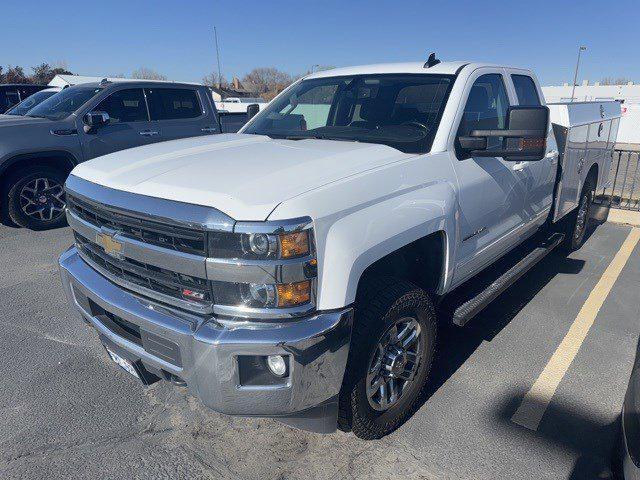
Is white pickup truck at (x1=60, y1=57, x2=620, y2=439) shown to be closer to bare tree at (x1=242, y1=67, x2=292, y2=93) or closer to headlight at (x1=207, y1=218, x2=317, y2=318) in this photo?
headlight at (x1=207, y1=218, x2=317, y2=318)

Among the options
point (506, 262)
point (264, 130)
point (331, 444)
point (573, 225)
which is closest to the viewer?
point (331, 444)

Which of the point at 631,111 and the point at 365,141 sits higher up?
the point at 365,141

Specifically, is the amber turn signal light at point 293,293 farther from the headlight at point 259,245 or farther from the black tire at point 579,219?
the black tire at point 579,219

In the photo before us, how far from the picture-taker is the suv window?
7293 millimetres

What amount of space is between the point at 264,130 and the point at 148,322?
2.08 m

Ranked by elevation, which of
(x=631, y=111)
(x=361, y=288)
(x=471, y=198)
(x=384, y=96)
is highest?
(x=384, y=96)

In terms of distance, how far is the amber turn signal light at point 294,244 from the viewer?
193 centimetres

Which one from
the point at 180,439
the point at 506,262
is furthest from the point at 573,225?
the point at 180,439

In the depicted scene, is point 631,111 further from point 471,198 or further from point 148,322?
point 148,322

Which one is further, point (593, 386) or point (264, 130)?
point (264, 130)

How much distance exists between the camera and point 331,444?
262 cm

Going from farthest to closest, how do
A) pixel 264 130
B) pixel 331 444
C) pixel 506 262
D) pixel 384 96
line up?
pixel 506 262, pixel 264 130, pixel 384 96, pixel 331 444

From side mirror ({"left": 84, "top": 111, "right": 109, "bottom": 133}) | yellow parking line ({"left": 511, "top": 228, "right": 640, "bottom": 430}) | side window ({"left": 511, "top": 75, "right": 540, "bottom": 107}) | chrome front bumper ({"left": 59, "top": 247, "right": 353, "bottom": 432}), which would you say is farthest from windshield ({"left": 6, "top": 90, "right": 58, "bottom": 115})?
yellow parking line ({"left": 511, "top": 228, "right": 640, "bottom": 430})

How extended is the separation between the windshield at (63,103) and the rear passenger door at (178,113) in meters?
0.82
